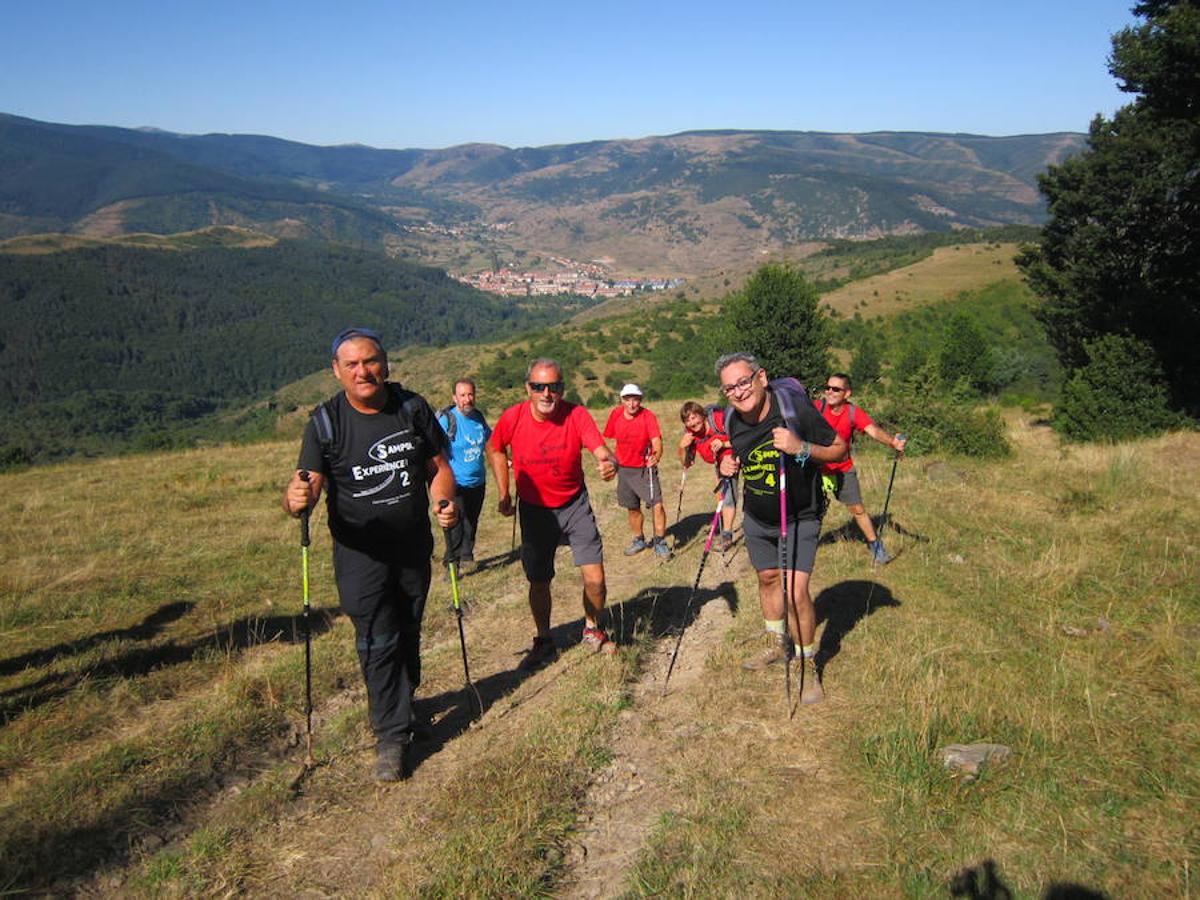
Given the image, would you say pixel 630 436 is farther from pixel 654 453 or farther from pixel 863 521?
pixel 863 521

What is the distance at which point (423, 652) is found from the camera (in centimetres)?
655

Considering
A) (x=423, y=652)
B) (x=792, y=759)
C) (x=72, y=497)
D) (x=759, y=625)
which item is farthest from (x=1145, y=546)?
(x=72, y=497)

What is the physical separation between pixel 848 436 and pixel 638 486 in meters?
2.75

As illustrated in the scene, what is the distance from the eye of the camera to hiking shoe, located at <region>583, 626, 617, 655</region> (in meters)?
5.90

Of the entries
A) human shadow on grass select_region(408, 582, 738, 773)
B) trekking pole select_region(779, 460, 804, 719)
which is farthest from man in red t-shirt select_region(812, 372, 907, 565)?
trekking pole select_region(779, 460, 804, 719)

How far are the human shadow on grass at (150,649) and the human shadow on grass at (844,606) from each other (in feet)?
14.7

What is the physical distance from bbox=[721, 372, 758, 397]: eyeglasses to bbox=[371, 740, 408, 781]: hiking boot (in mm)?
3074

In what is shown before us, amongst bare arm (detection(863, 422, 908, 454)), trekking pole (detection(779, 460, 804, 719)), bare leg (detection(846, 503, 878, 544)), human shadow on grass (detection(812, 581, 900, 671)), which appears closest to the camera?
trekking pole (detection(779, 460, 804, 719))

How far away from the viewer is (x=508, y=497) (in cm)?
562

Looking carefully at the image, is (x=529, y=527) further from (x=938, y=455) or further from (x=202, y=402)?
(x=202, y=402)

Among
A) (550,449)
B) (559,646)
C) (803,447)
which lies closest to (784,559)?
(803,447)

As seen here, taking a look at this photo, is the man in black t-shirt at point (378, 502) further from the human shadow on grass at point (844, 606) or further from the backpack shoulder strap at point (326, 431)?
the human shadow on grass at point (844, 606)

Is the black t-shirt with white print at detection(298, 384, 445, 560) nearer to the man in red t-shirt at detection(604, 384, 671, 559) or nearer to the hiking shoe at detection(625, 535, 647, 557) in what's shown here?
the man in red t-shirt at detection(604, 384, 671, 559)

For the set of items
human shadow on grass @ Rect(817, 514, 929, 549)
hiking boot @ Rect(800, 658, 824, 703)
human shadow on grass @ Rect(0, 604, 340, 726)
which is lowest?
human shadow on grass @ Rect(0, 604, 340, 726)
